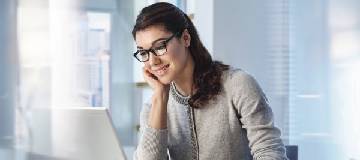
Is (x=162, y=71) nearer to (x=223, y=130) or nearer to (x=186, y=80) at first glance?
(x=186, y=80)

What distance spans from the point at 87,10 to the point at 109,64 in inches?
12.2

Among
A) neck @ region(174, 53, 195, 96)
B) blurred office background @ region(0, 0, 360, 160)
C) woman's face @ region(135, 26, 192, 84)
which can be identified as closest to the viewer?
woman's face @ region(135, 26, 192, 84)

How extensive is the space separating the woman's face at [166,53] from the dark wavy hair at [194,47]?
0.02 meters

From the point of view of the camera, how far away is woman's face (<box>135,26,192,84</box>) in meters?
1.12

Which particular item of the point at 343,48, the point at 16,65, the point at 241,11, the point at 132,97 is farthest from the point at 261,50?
the point at 16,65

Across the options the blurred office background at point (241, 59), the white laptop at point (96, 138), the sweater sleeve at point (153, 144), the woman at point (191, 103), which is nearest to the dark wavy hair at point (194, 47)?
the woman at point (191, 103)

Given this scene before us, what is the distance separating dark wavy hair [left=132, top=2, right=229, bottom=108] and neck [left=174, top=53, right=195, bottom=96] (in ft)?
0.04

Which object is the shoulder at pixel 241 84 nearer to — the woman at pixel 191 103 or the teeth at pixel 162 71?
the woman at pixel 191 103

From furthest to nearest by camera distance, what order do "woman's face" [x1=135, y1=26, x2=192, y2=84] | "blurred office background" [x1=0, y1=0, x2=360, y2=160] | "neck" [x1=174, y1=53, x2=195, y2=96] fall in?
"blurred office background" [x1=0, y1=0, x2=360, y2=160] → "neck" [x1=174, y1=53, x2=195, y2=96] → "woman's face" [x1=135, y1=26, x2=192, y2=84]

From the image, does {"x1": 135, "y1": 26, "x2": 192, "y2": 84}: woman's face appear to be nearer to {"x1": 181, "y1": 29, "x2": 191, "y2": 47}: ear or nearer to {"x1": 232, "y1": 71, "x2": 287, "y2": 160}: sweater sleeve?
{"x1": 181, "y1": 29, "x2": 191, "y2": 47}: ear

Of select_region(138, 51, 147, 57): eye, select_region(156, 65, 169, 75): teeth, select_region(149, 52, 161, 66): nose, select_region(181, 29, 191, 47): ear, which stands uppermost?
select_region(181, 29, 191, 47): ear

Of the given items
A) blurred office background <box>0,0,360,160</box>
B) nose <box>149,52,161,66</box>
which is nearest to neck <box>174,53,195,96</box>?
nose <box>149,52,161,66</box>

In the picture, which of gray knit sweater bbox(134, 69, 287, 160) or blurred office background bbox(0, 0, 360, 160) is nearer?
gray knit sweater bbox(134, 69, 287, 160)

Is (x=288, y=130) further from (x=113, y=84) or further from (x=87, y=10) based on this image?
(x=87, y=10)
